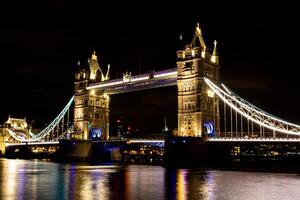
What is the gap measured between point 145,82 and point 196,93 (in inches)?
420

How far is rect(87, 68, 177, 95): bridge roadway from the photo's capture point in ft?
213

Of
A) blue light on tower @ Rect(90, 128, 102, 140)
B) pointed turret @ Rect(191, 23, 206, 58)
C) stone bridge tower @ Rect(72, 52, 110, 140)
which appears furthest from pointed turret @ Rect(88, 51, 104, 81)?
pointed turret @ Rect(191, 23, 206, 58)

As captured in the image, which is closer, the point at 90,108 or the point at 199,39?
the point at 199,39

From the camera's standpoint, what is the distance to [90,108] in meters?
82.0

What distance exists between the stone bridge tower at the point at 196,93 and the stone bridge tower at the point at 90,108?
2445cm

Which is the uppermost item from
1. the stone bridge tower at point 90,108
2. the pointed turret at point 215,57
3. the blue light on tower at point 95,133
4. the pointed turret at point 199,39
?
the pointed turret at point 199,39

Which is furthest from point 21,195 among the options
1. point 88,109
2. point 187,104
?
point 88,109

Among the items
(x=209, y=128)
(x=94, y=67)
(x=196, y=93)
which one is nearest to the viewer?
(x=209, y=128)

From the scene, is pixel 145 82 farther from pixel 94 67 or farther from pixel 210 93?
pixel 94 67

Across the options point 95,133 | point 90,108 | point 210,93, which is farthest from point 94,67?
point 210,93

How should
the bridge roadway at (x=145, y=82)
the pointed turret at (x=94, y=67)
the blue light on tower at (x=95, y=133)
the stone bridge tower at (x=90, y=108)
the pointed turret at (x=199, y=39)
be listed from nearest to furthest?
the pointed turret at (x=199, y=39)
the bridge roadway at (x=145, y=82)
the stone bridge tower at (x=90, y=108)
the blue light on tower at (x=95, y=133)
the pointed turret at (x=94, y=67)

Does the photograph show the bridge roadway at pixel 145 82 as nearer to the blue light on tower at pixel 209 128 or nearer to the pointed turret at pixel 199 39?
the pointed turret at pixel 199 39

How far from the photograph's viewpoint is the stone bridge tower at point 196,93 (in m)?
59.8

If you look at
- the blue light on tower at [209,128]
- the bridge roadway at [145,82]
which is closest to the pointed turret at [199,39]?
the bridge roadway at [145,82]
